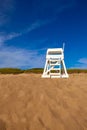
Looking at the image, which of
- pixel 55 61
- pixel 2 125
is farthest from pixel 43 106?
pixel 55 61

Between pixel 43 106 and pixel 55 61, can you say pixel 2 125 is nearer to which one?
pixel 43 106

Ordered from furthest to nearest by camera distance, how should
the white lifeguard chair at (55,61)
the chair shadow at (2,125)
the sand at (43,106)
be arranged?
the white lifeguard chair at (55,61) < the sand at (43,106) < the chair shadow at (2,125)

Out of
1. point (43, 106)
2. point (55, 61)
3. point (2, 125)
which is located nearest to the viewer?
point (2, 125)

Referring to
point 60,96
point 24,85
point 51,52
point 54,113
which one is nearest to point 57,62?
point 51,52

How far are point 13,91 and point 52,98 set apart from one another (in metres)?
1.38

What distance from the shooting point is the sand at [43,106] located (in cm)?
624

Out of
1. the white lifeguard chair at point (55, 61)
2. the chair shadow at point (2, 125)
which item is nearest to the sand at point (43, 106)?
the chair shadow at point (2, 125)

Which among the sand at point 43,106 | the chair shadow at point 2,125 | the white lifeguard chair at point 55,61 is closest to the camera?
the chair shadow at point 2,125

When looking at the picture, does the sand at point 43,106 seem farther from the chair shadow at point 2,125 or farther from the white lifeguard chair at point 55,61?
the white lifeguard chair at point 55,61

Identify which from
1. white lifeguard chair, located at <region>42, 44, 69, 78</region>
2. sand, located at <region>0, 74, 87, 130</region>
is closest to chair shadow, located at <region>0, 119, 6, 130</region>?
sand, located at <region>0, 74, 87, 130</region>

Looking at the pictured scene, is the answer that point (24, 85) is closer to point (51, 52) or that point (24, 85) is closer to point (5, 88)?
point (5, 88)

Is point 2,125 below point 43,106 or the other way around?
below

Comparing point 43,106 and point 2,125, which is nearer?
point 2,125

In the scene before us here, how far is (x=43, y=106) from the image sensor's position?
23.4ft
